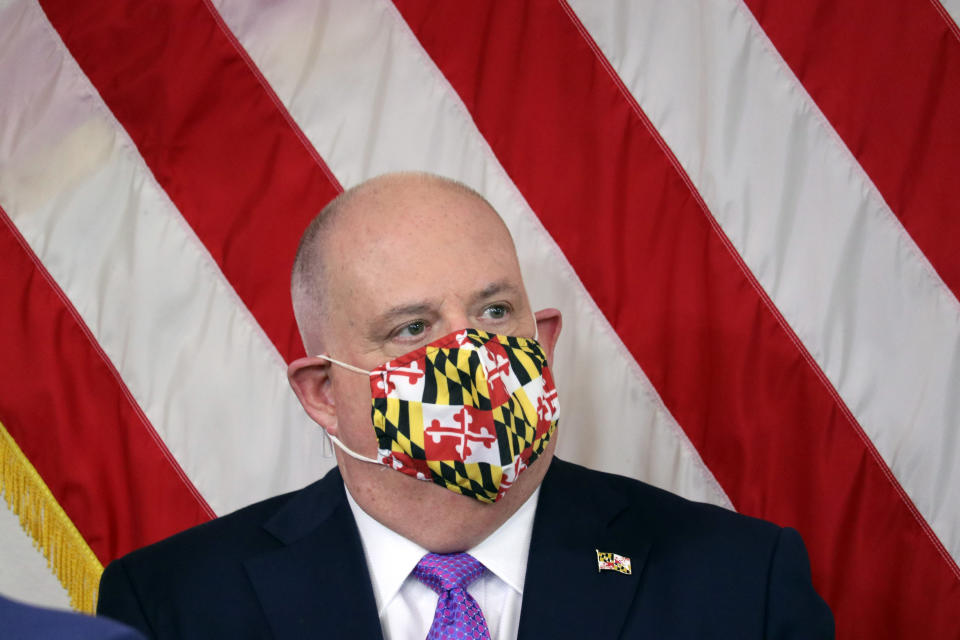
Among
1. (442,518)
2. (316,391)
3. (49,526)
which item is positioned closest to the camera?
(442,518)

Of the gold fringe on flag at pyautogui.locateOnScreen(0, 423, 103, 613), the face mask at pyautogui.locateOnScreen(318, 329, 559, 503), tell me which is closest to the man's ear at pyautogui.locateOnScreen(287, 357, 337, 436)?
the face mask at pyautogui.locateOnScreen(318, 329, 559, 503)

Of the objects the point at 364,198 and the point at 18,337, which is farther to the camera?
the point at 18,337

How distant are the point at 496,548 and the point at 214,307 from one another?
130cm

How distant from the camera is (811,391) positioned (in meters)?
2.83

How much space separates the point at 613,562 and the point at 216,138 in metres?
1.71

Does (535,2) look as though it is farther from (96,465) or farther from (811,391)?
(96,465)

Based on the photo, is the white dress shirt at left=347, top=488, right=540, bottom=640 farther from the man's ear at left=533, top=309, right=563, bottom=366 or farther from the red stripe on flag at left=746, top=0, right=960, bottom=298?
the red stripe on flag at left=746, top=0, right=960, bottom=298

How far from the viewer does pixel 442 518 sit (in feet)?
6.93

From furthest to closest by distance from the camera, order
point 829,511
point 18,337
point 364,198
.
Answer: point 18,337 < point 829,511 < point 364,198

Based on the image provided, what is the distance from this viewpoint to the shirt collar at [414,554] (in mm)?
2137

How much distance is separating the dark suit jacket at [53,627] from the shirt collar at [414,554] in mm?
1461

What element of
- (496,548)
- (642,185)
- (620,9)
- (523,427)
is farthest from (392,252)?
(620,9)

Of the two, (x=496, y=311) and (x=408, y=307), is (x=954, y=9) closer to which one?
(x=496, y=311)

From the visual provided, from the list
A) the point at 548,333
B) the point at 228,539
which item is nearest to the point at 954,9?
the point at 548,333
